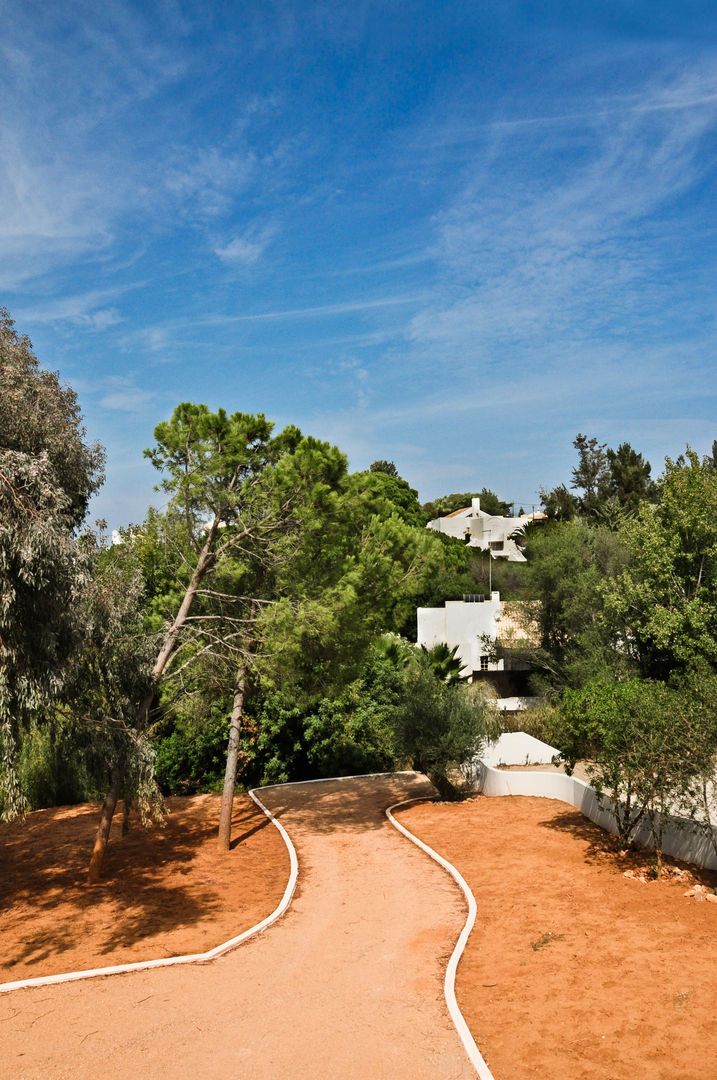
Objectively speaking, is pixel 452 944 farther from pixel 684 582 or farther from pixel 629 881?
pixel 684 582

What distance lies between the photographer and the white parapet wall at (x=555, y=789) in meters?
12.8

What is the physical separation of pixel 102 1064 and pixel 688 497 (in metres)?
25.7

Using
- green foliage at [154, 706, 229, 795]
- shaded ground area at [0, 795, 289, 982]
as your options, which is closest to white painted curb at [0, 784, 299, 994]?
shaded ground area at [0, 795, 289, 982]

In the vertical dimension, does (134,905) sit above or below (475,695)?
below

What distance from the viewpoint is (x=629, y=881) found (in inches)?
488

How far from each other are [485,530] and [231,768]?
55.9 metres

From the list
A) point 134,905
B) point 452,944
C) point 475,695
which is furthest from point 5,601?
point 475,695

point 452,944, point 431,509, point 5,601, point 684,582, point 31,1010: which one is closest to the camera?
point 31,1010

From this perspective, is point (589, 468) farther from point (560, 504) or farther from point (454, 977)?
point (454, 977)

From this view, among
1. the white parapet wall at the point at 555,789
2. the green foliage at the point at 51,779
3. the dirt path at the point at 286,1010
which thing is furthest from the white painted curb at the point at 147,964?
the green foliage at the point at 51,779

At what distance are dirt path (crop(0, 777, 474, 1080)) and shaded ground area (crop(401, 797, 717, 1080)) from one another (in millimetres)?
592

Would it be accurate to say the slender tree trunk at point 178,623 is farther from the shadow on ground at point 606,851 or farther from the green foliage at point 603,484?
the green foliage at point 603,484

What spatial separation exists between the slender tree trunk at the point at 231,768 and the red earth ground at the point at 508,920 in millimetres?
462

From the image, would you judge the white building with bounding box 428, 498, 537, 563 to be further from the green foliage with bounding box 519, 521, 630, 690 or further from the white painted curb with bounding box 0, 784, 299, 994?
the white painted curb with bounding box 0, 784, 299, 994
